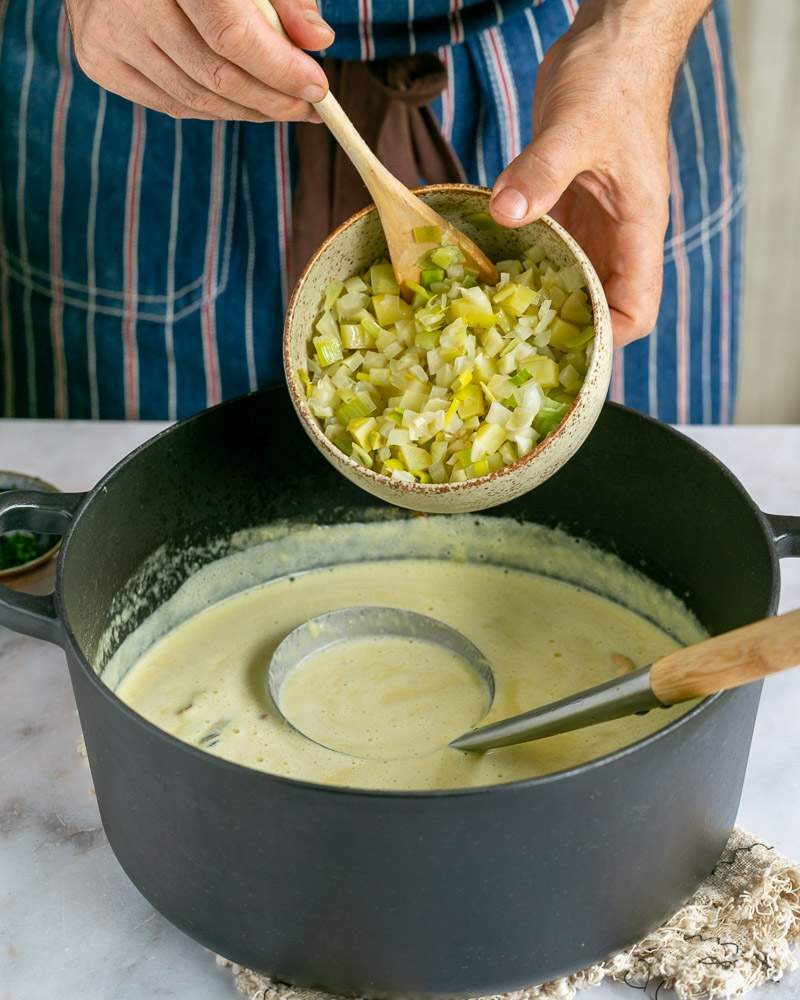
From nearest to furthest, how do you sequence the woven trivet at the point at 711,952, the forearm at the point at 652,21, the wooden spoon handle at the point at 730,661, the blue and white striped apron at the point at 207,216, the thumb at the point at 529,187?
the wooden spoon handle at the point at 730,661
the woven trivet at the point at 711,952
the thumb at the point at 529,187
the forearm at the point at 652,21
the blue and white striped apron at the point at 207,216

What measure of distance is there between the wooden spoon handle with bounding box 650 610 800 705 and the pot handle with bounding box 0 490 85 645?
44cm

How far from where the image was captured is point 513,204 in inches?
38.8

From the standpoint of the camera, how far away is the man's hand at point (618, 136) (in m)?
1.11

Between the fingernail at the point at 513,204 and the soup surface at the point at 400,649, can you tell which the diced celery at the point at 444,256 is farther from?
the soup surface at the point at 400,649

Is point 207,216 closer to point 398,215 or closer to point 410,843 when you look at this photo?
point 398,215

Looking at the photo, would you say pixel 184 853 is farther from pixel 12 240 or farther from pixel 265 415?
pixel 12 240

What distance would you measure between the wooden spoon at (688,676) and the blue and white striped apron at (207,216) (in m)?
0.83

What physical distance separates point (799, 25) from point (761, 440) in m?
1.07

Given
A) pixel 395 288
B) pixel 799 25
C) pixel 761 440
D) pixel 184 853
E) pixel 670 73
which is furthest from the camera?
pixel 799 25

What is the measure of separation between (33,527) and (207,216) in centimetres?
67

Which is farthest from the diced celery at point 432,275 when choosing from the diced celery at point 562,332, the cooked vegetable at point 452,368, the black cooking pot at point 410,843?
the black cooking pot at point 410,843

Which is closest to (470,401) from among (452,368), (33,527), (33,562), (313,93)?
(452,368)

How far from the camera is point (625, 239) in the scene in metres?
1.17

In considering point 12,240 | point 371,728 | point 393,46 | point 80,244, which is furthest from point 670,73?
point 12,240
